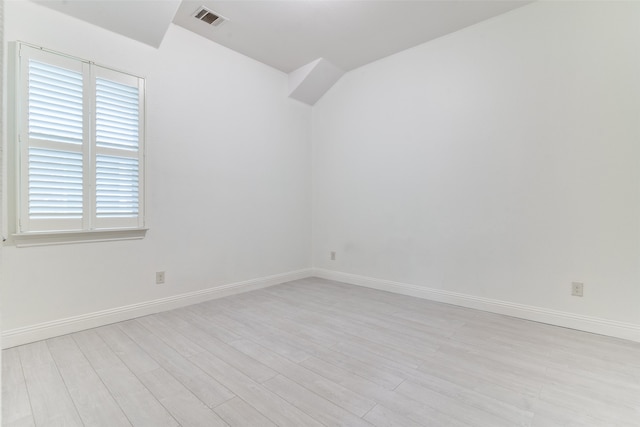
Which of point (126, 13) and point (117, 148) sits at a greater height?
point (126, 13)

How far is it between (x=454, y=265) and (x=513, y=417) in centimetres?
178

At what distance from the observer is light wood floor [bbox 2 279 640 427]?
1580mm

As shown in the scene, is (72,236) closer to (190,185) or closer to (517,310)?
(190,185)

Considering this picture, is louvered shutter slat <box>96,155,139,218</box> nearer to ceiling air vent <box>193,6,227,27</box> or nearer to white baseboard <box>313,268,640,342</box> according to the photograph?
ceiling air vent <box>193,6,227,27</box>

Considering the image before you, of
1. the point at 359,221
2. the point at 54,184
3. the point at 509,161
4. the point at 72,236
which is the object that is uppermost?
the point at 509,161

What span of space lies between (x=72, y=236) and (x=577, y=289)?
408 centimetres

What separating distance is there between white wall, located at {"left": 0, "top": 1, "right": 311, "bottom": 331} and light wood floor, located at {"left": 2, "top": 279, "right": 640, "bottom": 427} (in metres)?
0.40

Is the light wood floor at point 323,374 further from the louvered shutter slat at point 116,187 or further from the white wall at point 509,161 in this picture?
the louvered shutter slat at point 116,187

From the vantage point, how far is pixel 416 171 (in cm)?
350

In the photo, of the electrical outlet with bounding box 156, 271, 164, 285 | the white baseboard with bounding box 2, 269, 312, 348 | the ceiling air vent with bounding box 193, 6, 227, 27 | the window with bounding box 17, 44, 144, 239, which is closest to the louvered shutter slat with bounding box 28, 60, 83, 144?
the window with bounding box 17, 44, 144, 239

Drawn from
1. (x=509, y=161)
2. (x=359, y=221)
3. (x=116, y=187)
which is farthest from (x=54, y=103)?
(x=509, y=161)

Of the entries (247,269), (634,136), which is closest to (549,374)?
(634,136)

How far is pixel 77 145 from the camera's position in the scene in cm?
250

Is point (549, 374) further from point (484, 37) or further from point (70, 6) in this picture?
point (70, 6)
